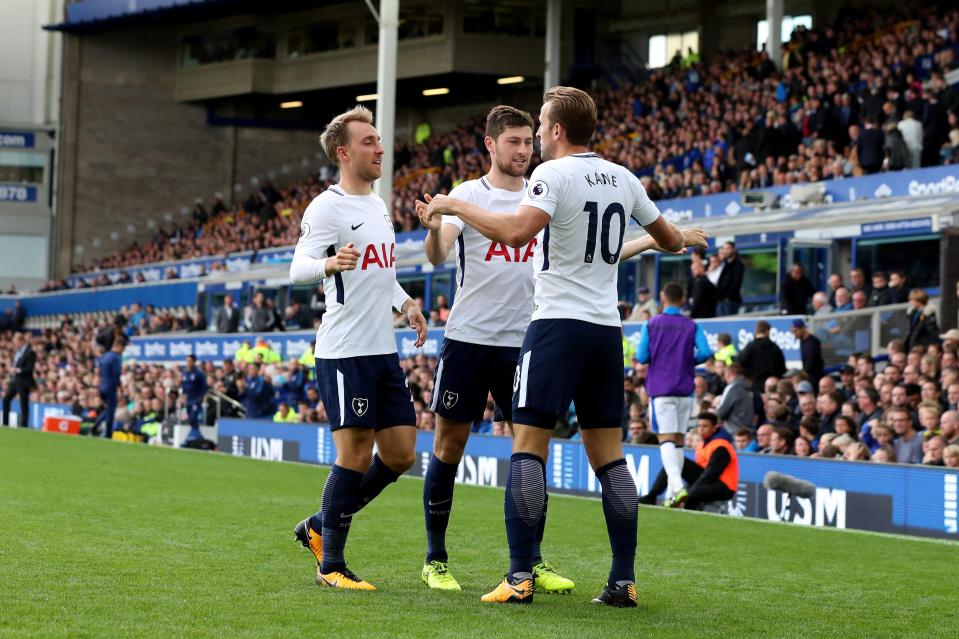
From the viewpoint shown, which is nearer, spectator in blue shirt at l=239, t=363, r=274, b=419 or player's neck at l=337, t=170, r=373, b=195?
player's neck at l=337, t=170, r=373, b=195

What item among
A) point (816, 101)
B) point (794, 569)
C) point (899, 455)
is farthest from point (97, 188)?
point (794, 569)

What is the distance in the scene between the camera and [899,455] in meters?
12.7

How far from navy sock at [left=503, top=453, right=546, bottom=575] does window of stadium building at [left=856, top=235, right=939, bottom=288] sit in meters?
13.6

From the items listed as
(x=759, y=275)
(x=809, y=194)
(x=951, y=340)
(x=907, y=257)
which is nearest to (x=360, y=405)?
(x=951, y=340)

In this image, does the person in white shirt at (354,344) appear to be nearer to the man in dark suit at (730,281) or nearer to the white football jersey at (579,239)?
the white football jersey at (579,239)

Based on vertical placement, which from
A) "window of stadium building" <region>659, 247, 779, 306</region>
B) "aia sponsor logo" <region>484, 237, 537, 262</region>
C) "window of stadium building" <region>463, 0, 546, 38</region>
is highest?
"window of stadium building" <region>463, 0, 546, 38</region>

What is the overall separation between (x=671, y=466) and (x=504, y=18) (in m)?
33.0

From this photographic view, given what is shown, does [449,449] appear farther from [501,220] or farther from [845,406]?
[845,406]

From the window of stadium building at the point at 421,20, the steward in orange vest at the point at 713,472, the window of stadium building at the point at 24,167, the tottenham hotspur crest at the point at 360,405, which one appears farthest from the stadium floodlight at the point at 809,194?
the window of stadium building at the point at 24,167

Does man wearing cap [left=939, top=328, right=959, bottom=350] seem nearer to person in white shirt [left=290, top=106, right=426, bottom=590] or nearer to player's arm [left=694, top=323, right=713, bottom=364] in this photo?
player's arm [left=694, top=323, right=713, bottom=364]

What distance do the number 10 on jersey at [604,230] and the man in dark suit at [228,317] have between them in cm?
2532

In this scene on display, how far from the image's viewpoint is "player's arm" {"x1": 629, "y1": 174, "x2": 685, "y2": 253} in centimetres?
625

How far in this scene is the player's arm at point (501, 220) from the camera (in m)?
5.91

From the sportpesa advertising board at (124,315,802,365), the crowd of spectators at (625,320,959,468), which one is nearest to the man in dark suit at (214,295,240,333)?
the sportpesa advertising board at (124,315,802,365)
